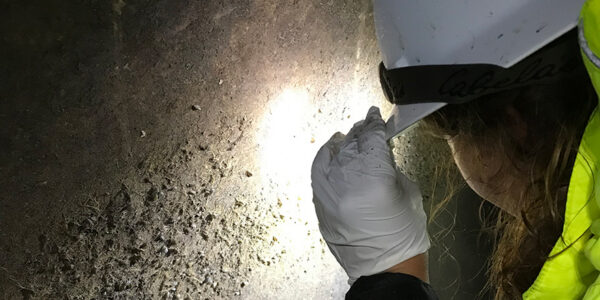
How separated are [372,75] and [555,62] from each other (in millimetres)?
927

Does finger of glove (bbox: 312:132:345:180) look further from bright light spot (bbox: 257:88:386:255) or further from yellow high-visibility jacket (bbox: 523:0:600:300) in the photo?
yellow high-visibility jacket (bbox: 523:0:600:300)

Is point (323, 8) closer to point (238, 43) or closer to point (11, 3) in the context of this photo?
point (238, 43)

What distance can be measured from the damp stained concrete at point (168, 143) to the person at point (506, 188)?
0.26m

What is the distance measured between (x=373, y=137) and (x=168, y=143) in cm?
51

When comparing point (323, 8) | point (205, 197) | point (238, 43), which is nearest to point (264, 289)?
point (205, 197)

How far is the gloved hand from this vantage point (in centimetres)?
131

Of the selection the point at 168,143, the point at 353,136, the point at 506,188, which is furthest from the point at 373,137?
the point at 168,143

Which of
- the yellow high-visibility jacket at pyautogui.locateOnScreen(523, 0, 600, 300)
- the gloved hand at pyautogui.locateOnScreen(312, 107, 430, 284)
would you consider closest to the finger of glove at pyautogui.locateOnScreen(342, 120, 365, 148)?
the gloved hand at pyautogui.locateOnScreen(312, 107, 430, 284)

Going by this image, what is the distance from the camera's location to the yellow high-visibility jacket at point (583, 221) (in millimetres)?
709

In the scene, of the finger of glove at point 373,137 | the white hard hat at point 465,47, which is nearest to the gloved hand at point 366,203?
the finger of glove at point 373,137

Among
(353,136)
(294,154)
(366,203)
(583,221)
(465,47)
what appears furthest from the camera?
(294,154)

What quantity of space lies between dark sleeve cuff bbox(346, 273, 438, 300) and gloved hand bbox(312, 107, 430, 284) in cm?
4

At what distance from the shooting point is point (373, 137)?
1339mm

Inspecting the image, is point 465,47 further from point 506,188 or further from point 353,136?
point 353,136
